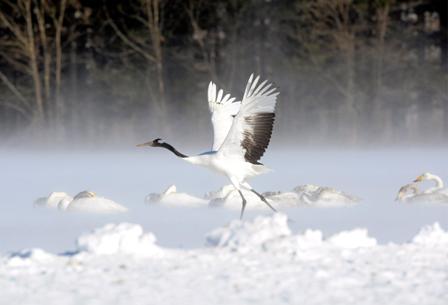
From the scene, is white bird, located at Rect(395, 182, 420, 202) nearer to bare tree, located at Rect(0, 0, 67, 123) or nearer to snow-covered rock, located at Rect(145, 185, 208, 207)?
snow-covered rock, located at Rect(145, 185, 208, 207)

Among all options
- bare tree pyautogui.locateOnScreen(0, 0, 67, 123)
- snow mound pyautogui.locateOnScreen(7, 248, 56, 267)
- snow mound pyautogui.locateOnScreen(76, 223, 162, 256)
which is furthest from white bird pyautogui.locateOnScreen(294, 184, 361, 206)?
bare tree pyautogui.locateOnScreen(0, 0, 67, 123)

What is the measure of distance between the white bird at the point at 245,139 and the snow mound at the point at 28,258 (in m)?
3.48

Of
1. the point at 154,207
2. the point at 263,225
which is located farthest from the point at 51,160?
the point at 263,225

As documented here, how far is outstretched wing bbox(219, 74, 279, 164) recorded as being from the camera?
11.1m

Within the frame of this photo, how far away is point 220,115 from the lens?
12.6m

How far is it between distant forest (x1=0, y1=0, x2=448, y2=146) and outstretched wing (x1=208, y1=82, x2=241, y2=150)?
24699 mm

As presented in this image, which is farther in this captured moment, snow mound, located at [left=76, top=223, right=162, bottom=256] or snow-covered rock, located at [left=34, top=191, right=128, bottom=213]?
snow-covered rock, located at [left=34, top=191, right=128, bottom=213]

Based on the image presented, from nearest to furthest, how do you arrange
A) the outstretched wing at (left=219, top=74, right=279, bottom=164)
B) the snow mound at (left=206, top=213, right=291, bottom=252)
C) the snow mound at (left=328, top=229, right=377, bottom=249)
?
the snow mound at (left=206, top=213, right=291, bottom=252)
the snow mound at (left=328, top=229, right=377, bottom=249)
the outstretched wing at (left=219, top=74, right=279, bottom=164)

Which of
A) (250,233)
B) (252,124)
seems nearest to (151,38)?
(252,124)

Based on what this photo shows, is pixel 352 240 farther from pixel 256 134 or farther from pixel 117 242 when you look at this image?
pixel 256 134

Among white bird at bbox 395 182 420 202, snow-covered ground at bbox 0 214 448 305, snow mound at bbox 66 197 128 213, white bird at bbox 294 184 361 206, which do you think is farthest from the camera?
white bird at bbox 395 182 420 202

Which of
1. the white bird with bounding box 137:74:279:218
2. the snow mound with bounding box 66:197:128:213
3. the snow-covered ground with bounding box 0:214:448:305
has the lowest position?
the snow mound with bounding box 66:197:128:213

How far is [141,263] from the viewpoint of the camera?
806 centimetres

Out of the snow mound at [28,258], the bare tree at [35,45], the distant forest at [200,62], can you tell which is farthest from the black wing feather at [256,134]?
the bare tree at [35,45]
